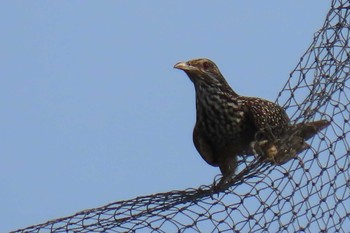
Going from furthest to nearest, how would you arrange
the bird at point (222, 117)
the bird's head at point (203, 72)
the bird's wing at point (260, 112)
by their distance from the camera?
the bird's head at point (203, 72) < the bird at point (222, 117) < the bird's wing at point (260, 112)

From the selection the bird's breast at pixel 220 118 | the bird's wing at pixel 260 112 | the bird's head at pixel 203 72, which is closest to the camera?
the bird's wing at pixel 260 112

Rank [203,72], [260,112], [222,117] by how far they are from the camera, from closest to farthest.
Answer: [260,112]
[222,117]
[203,72]

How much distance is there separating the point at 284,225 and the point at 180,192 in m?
0.56

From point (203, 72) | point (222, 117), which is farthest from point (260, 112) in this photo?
point (203, 72)

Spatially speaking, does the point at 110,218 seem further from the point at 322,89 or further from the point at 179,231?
the point at 322,89

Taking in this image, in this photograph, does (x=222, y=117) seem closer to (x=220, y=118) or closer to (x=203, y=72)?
(x=220, y=118)

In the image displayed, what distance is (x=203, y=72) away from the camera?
7.27 meters

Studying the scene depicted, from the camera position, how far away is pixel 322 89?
5336 millimetres

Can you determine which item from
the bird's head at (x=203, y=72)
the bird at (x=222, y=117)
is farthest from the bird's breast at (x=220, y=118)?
the bird's head at (x=203, y=72)

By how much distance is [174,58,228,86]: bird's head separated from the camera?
7.23 metres

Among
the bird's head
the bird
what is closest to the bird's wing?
the bird

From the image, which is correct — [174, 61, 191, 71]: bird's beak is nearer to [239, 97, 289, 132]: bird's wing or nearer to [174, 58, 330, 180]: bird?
[174, 58, 330, 180]: bird

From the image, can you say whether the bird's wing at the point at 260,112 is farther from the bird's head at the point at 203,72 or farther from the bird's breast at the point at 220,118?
the bird's head at the point at 203,72

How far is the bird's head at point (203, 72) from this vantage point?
723 cm
